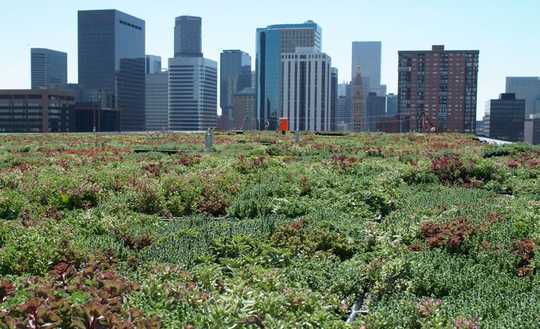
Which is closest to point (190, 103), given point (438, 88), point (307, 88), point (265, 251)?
point (307, 88)

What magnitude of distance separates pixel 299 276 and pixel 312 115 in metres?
141

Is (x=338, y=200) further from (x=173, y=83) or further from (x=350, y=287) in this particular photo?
(x=173, y=83)

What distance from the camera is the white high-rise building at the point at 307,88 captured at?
145 metres

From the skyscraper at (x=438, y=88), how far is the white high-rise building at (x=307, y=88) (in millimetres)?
28333

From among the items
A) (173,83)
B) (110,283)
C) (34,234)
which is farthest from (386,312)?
(173,83)

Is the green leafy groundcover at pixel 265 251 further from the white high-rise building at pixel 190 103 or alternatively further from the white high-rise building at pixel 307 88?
the white high-rise building at pixel 190 103

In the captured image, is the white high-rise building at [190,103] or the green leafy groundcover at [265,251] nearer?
the green leafy groundcover at [265,251]

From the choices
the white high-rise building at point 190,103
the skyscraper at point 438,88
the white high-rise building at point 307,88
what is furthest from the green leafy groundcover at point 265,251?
the white high-rise building at point 190,103

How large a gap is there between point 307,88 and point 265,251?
140299 millimetres

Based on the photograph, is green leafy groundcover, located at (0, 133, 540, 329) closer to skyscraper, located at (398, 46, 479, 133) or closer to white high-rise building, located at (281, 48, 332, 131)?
skyscraper, located at (398, 46, 479, 133)

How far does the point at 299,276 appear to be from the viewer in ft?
26.2

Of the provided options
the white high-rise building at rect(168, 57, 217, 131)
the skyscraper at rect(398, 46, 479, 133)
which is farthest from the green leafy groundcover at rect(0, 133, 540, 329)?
the white high-rise building at rect(168, 57, 217, 131)

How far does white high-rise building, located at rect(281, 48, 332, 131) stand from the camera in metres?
145

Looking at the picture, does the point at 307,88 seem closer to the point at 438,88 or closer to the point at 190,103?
the point at 438,88
